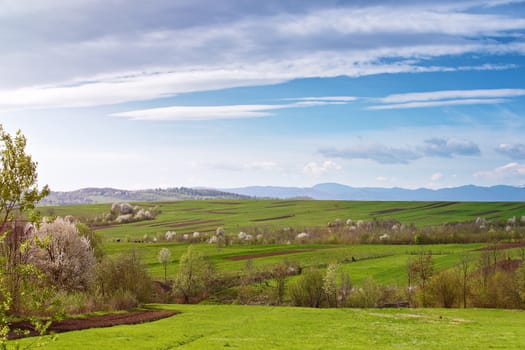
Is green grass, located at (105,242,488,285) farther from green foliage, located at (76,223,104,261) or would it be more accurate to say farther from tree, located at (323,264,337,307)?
green foliage, located at (76,223,104,261)

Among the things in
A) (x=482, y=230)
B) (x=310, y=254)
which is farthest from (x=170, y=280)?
(x=482, y=230)

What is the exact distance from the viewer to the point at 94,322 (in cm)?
3828

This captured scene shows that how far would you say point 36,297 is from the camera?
15.3 m

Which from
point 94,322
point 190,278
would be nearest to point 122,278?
point 190,278

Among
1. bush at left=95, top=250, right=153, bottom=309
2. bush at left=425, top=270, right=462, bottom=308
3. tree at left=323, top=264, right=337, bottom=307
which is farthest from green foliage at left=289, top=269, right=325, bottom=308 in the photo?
bush at left=95, top=250, right=153, bottom=309

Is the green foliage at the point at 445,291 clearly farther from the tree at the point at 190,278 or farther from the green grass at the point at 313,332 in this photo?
the tree at the point at 190,278

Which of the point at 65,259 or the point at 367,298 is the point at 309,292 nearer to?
the point at 367,298

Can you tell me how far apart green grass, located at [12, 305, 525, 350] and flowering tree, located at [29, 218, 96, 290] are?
16722mm

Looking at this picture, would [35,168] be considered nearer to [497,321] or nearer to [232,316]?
[232,316]

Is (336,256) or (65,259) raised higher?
(65,259)

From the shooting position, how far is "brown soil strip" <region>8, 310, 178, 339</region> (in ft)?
109

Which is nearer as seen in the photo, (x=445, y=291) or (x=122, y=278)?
(x=122, y=278)

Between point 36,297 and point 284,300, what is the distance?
7360 cm

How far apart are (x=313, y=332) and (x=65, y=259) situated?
121 feet
